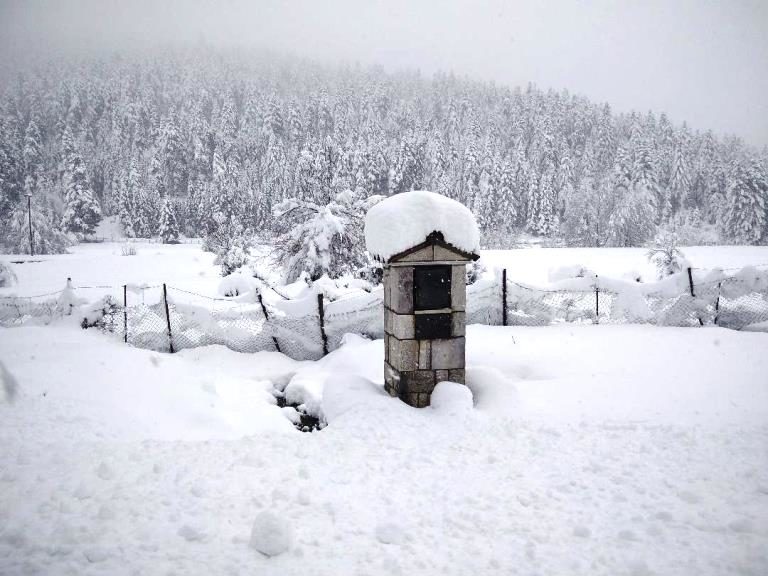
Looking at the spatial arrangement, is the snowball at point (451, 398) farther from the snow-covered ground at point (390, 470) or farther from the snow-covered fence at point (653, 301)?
the snow-covered fence at point (653, 301)

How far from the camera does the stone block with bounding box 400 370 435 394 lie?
18.4ft

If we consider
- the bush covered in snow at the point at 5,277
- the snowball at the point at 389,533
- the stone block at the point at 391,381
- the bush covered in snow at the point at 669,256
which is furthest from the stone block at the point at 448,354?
the bush covered in snow at the point at 5,277

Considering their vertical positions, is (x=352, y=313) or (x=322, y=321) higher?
(x=352, y=313)

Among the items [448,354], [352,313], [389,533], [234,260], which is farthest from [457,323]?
[234,260]

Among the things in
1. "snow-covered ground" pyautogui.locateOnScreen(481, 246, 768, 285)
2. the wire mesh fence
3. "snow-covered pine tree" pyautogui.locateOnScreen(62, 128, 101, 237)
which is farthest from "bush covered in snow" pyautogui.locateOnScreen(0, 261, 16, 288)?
"snow-covered pine tree" pyautogui.locateOnScreen(62, 128, 101, 237)

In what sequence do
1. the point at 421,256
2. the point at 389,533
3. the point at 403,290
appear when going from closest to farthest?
the point at 389,533
the point at 421,256
the point at 403,290

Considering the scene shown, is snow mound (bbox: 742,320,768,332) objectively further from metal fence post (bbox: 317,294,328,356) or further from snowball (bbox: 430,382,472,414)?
metal fence post (bbox: 317,294,328,356)

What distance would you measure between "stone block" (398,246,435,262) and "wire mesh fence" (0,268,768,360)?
4.03m

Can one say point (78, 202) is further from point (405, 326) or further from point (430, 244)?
point (430, 244)

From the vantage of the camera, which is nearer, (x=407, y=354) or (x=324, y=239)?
(x=407, y=354)

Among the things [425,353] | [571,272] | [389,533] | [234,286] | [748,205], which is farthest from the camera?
[748,205]

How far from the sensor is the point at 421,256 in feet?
17.6

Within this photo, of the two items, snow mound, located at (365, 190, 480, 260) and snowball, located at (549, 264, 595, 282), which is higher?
snow mound, located at (365, 190, 480, 260)

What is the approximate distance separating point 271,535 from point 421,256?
348cm
